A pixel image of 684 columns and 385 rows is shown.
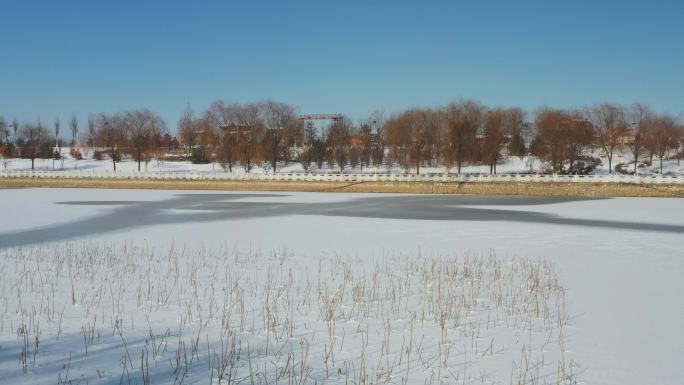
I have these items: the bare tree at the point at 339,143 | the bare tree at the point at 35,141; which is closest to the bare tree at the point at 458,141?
the bare tree at the point at 339,143

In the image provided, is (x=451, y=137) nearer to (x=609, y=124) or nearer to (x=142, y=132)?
(x=609, y=124)

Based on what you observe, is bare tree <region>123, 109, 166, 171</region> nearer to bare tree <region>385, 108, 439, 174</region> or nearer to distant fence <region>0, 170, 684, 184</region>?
distant fence <region>0, 170, 684, 184</region>

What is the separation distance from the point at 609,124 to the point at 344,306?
271ft

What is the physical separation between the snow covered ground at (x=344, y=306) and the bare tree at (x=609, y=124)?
62.5m

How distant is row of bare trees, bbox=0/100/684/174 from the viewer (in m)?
74.0

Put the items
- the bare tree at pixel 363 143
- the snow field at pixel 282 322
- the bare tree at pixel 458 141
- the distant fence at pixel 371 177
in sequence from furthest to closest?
the bare tree at pixel 363 143, the bare tree at pixel 458 141, the distant fence at pixel 371 177, the snow field at pixel 282 322

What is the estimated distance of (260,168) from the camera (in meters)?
85.4

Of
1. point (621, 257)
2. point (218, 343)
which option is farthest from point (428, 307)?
point (621, 257)

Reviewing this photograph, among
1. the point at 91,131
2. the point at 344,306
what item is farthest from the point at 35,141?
the point at 344,306

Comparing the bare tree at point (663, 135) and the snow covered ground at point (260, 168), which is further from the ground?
the bare tree at point (663, 135)

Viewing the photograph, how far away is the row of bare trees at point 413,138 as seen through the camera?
74.0 m

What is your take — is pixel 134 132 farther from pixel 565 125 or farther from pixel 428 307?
pixel 428 307

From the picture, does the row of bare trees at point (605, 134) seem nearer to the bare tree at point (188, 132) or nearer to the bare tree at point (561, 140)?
the bare tree at point (561, 140)

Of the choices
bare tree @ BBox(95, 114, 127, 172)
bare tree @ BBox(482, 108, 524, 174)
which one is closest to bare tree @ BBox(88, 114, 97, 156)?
bare tree @ BBox(95, 114, 127, 172)
